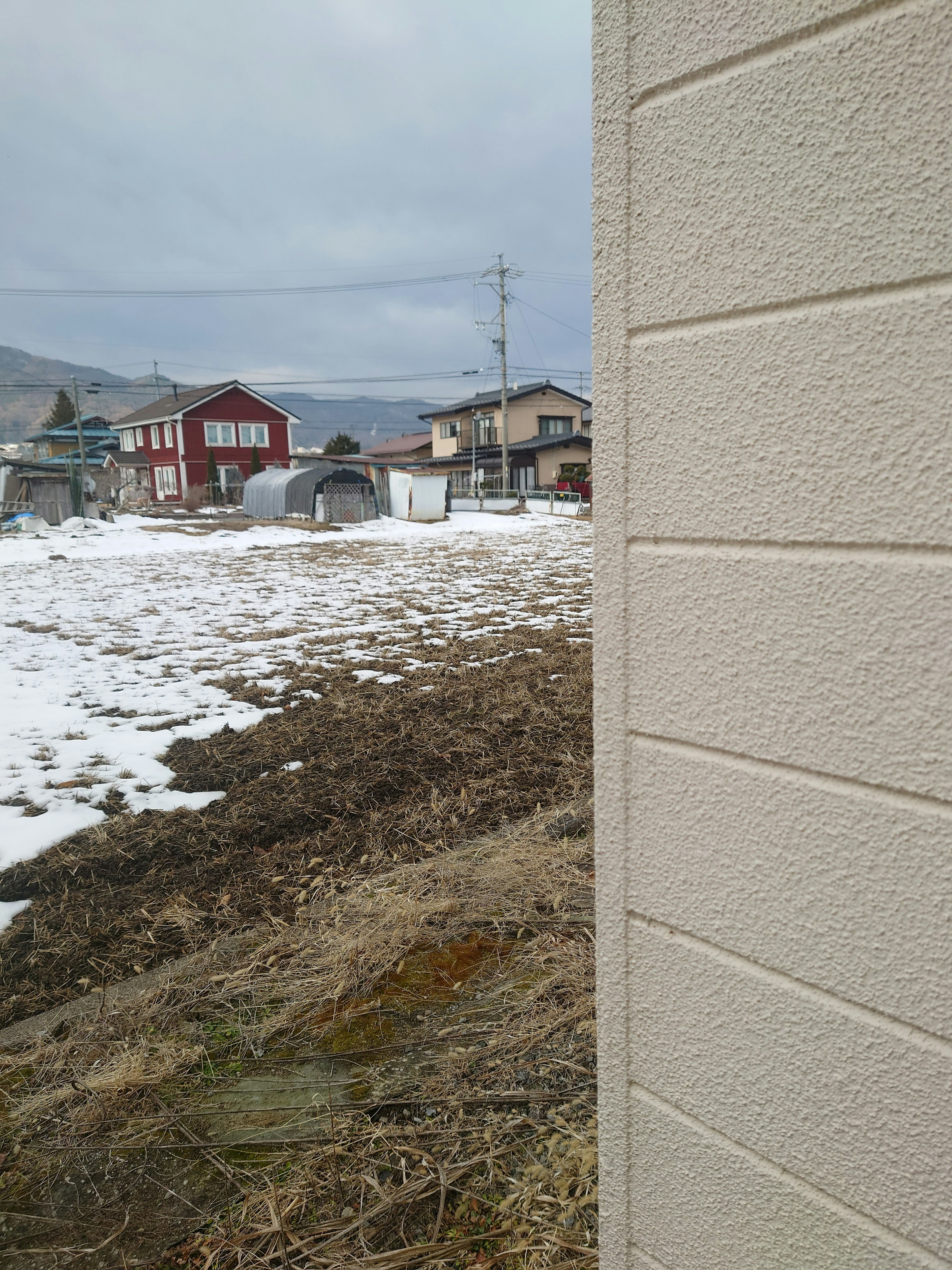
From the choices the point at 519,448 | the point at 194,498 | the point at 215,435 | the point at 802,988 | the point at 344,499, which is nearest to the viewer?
the point at 802,988

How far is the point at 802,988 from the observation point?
2.98ft

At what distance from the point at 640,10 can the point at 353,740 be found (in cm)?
356

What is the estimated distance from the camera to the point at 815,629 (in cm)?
84

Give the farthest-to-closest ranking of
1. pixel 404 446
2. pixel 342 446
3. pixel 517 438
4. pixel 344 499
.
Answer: pixel 404 446 < pixel 342 446 < pixel 517 438 < pixel 344 499

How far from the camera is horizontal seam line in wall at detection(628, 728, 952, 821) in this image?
779mm

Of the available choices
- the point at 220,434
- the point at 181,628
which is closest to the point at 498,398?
the point at 220,434

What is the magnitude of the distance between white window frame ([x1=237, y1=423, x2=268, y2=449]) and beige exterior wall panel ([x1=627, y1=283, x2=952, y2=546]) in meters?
36.4

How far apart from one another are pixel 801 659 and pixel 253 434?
121 feet

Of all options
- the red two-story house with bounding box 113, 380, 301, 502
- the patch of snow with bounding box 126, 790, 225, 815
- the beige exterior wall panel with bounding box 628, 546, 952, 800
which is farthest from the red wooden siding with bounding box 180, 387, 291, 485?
the beige exterior wall panel with bounding box 628, 546, 952, 800

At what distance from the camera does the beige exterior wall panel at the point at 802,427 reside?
2.43ft

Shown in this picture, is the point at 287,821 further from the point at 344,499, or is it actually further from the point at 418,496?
the point at 418,496

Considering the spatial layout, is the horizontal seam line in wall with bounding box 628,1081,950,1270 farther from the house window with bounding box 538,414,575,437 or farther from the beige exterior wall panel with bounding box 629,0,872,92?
the house window with bounding box 538,414,575,437

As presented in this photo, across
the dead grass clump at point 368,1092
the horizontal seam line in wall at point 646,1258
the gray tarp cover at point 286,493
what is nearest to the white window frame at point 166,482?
the gray tarp cover at point 286,493

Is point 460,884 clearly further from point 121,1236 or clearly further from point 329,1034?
point 121,1236
